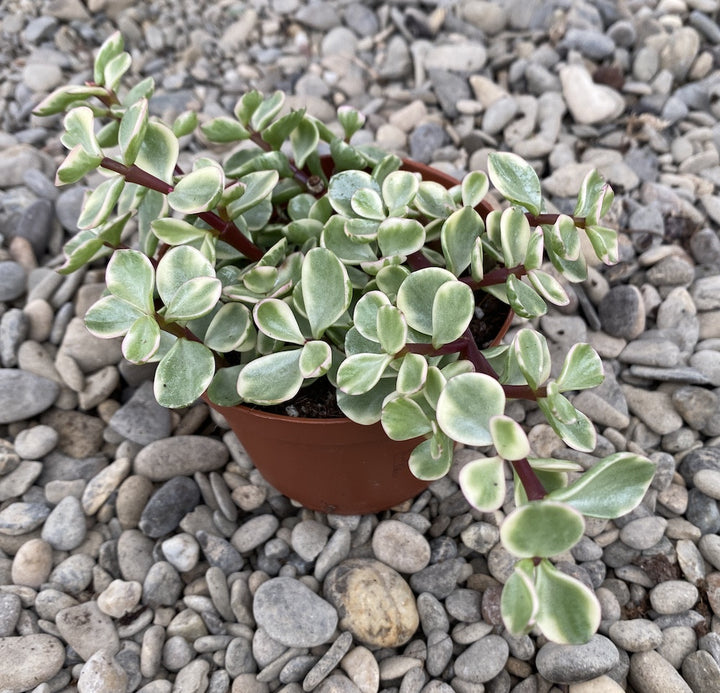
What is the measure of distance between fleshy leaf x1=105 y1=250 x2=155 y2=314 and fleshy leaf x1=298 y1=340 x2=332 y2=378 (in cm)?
19

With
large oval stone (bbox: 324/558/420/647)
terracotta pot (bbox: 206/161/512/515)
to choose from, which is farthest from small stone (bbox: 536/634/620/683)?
terracotta pot (bbox: 206/161/512/515)

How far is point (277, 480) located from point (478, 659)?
1.41 feet

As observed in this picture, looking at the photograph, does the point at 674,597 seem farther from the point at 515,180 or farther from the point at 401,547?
the point at 515,180

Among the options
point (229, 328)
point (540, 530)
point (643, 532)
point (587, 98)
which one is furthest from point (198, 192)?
point (587, 98)

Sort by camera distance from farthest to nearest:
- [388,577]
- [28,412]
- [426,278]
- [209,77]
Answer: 1. [209,77]
2. [28,412]
3. [388,577]
4. [426,278]

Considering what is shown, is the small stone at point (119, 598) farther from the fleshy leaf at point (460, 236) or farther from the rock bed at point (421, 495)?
the fleshy leaf at point (460, 236)

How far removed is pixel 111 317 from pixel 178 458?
0.51 meters

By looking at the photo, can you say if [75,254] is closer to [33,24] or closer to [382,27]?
[382,27]

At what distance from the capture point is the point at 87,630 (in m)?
1.06

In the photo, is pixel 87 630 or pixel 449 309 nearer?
pixel 449 309

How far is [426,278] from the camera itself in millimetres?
812

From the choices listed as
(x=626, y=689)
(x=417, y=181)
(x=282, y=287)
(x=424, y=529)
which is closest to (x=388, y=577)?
(x=424, y=529)

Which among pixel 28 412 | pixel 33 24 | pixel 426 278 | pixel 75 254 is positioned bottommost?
pixel 28 412

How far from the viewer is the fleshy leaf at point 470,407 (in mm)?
664
